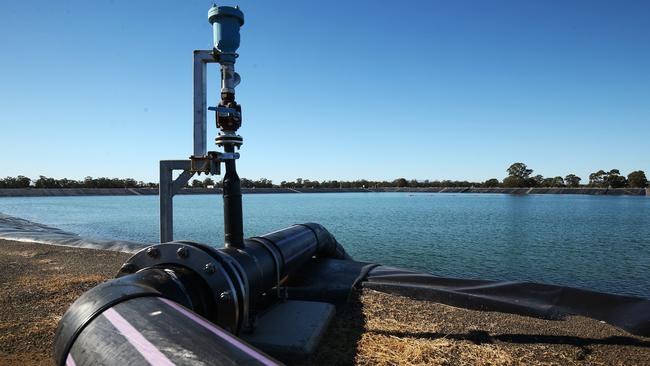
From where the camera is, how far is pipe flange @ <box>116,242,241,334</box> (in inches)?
140

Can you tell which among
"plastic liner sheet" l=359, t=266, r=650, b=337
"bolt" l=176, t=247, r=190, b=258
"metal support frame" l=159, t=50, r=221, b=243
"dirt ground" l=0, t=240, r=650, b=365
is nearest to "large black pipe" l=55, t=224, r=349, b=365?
"bolt" l=176, t=247, r=190, b=258

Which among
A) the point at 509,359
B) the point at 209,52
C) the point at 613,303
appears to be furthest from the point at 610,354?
→ the point at 209,52

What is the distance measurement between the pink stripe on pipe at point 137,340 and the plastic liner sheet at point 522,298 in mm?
5615

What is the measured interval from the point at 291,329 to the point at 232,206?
155cm

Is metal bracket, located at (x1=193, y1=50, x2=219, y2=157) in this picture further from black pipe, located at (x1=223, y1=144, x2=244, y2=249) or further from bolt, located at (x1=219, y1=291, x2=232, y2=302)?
bolt, located at (x1=219, y1=291, x2=232, y2=302)

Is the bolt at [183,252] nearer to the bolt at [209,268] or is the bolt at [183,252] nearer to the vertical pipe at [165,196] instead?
the bolt at [209,268]

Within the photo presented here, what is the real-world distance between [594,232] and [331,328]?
23442 millimetres

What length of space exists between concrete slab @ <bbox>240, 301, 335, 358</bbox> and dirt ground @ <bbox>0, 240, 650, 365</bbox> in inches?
6.5

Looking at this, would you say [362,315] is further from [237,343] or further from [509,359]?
[237,343]

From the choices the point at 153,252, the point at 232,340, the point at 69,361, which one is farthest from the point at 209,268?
the point at 232,340

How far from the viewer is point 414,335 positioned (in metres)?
5.16

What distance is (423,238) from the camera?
2012cm

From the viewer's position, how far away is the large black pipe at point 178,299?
193cm

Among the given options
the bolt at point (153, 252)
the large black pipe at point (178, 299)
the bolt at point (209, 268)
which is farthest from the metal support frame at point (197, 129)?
the bolt at point (209, 268)
